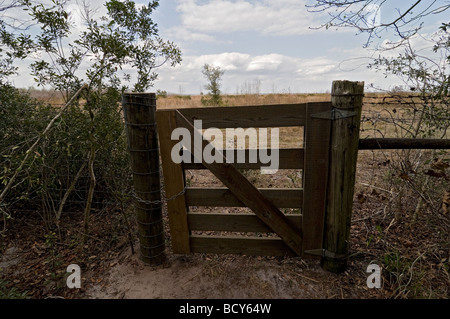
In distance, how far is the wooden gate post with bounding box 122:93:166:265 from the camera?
2506 millimetres

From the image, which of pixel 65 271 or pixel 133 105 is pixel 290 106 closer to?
pixel 133 105

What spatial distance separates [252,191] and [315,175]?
64 centimetres

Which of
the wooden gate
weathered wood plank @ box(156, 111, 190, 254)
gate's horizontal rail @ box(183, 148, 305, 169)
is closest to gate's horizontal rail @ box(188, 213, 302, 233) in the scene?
the wooden gate

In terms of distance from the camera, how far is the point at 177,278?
2682 millimetres

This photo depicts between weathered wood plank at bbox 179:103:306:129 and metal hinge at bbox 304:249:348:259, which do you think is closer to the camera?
weathered wood plank at bbox 179:103:306:129

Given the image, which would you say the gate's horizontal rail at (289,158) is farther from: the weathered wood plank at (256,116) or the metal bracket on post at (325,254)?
the metal bracket on post at (325,254)

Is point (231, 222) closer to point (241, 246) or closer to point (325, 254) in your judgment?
point (241, 246)

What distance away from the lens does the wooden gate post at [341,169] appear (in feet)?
7.42

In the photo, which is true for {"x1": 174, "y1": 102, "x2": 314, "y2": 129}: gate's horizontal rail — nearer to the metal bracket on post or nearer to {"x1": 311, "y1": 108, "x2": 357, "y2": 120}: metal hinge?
{"x1": 311, "y1": 108, "x2": 357, "y2": 120}: metal hinge

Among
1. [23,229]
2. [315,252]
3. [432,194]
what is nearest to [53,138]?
[23,229]

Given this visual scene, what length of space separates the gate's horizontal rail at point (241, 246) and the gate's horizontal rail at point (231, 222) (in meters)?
0.14

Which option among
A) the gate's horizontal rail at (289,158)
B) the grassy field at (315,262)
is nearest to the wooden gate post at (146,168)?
the grassy field at (315,262)

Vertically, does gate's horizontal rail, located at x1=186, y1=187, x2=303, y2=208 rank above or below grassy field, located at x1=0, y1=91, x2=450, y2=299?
above
